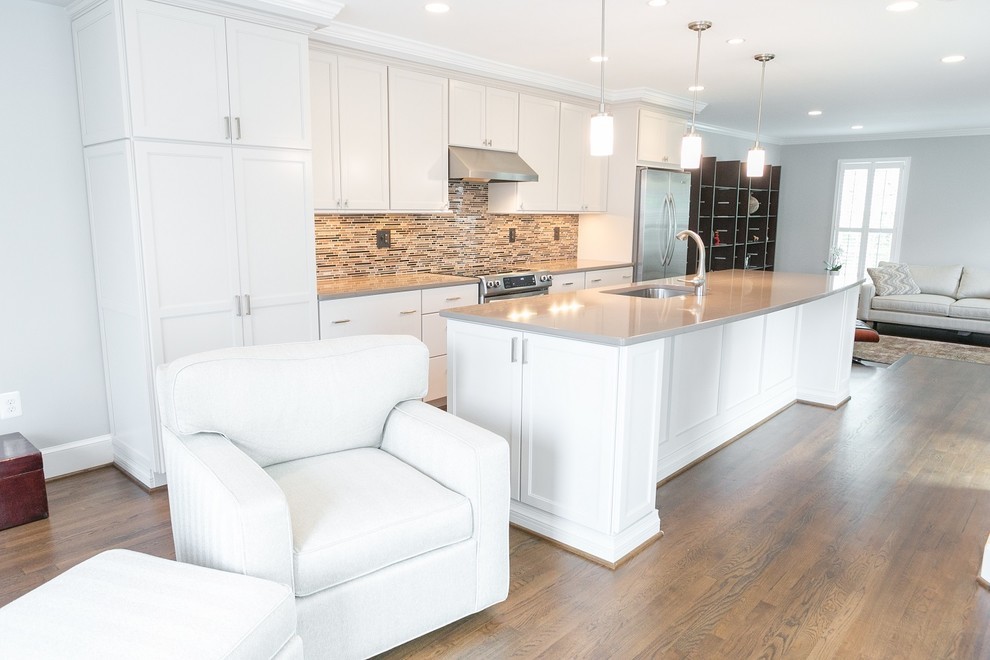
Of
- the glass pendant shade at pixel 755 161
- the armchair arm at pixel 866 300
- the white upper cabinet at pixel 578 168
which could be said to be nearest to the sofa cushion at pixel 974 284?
the armchair arm at pixel 866 300

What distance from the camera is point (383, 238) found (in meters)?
4.74

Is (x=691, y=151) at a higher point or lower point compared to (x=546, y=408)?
higher

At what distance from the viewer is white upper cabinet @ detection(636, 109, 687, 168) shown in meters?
5.90

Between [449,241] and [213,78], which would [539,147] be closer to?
[449,241]

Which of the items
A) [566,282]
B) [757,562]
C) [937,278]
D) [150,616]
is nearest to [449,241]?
[566,282]

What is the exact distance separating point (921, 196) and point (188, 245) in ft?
29.5

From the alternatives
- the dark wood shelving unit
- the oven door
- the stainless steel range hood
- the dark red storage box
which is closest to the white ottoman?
the dark red storage box

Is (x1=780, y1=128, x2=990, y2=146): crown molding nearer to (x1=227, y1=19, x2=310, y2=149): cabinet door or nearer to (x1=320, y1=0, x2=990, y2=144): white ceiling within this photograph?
(x1=320, y1=0, x2=990, y2=144): white ceiling

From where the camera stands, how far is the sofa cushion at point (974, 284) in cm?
770

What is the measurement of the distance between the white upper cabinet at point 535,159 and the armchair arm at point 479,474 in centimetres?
337

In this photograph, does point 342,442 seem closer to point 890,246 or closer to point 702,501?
point 702,501

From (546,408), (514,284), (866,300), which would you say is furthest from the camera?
(866,300)

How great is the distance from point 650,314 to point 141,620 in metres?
2.19

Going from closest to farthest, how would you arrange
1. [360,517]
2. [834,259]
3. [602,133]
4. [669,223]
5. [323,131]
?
[360,517] → [602,133] → [323,131] → [669,223] → [834,259]
